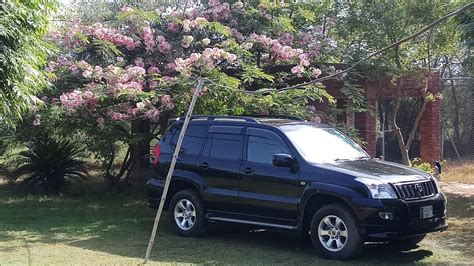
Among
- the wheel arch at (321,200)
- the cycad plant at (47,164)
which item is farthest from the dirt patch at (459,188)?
the cycad plant at (47,164)

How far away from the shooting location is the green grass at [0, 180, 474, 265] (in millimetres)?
8602

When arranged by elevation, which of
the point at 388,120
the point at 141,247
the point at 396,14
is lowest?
the point at 141,247

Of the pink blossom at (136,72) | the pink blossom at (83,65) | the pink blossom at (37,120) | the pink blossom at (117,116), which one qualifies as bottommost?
the pink blossom at (37,120)

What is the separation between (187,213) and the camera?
10.3 meters

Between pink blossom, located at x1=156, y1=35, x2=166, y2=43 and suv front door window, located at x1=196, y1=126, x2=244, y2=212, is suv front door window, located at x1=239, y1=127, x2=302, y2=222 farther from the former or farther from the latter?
pink blossom, located at x1=156, y1=35, x2=166, y2=43

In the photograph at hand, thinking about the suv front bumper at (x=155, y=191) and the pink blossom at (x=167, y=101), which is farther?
the pink blossom at (x=167, y=101)

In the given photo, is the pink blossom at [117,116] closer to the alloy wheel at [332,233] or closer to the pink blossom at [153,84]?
the pink blossom at [153,84]

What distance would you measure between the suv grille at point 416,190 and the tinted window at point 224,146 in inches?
98.1

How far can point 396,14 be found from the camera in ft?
45.3

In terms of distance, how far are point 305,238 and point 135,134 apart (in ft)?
16.5

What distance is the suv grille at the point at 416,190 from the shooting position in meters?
8.36

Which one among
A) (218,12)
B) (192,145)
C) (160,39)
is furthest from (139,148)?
(192,145)

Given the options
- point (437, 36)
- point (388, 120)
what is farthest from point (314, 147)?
point (388, 120)

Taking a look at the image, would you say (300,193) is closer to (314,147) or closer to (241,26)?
(314,147)
